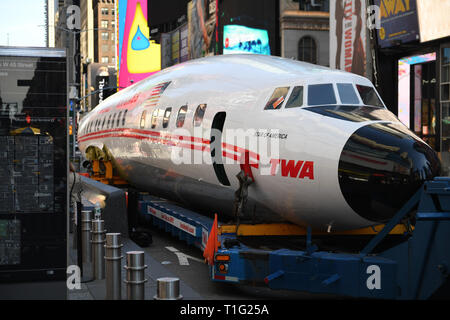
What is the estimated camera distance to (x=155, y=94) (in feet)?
46.2

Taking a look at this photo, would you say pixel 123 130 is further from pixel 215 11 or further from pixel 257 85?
pixel 215 11

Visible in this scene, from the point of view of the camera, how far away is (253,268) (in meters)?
8.52

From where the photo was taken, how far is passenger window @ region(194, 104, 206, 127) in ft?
36.3

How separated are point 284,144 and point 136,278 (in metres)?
2.95

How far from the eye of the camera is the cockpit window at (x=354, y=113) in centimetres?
827

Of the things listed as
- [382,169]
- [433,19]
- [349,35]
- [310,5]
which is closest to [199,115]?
[382,169]

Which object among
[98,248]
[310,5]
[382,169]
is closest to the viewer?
[382,169]

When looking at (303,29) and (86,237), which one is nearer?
(86,237)

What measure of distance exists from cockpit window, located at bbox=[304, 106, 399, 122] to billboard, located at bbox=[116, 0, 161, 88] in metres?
94.0

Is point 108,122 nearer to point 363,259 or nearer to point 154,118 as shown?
point 154,118

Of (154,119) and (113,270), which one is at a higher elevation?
(154,119)

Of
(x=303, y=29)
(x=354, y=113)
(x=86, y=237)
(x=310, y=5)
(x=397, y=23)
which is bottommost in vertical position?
(x=86, y=237)

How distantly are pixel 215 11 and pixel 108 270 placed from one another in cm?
4446

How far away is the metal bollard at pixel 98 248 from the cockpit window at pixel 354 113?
389cm
